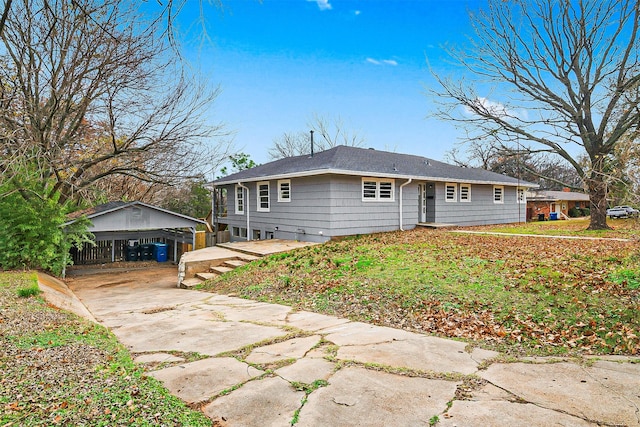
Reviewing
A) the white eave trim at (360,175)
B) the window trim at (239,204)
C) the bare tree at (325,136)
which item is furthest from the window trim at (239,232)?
the bare tree at (325,136)

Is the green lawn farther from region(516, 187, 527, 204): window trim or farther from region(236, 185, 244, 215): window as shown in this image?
region(516, 187, 527, 204): window trim

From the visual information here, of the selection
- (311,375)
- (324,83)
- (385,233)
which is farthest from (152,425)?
(324,83)

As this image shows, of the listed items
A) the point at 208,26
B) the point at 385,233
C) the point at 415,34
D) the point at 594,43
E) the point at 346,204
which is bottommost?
the point at 385,233

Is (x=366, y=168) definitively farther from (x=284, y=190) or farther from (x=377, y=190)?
(x=284, y=190)

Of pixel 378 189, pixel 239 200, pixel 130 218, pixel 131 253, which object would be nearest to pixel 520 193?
pixel 378 189

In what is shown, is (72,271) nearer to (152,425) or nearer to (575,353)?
(152,425)

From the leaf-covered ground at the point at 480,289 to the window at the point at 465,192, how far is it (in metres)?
7.07

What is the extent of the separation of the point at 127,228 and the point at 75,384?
1254 centimetres

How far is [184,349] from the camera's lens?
4316 millimetres

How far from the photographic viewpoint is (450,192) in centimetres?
1781

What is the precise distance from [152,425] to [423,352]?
2.73m

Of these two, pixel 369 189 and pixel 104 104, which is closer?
pixel 104 104

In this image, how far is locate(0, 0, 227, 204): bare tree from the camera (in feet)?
30.4

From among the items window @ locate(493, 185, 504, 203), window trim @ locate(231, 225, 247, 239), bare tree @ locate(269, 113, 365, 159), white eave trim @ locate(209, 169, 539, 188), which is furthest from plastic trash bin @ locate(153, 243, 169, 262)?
bare tree @ locate(269, 113, 365, 159)
